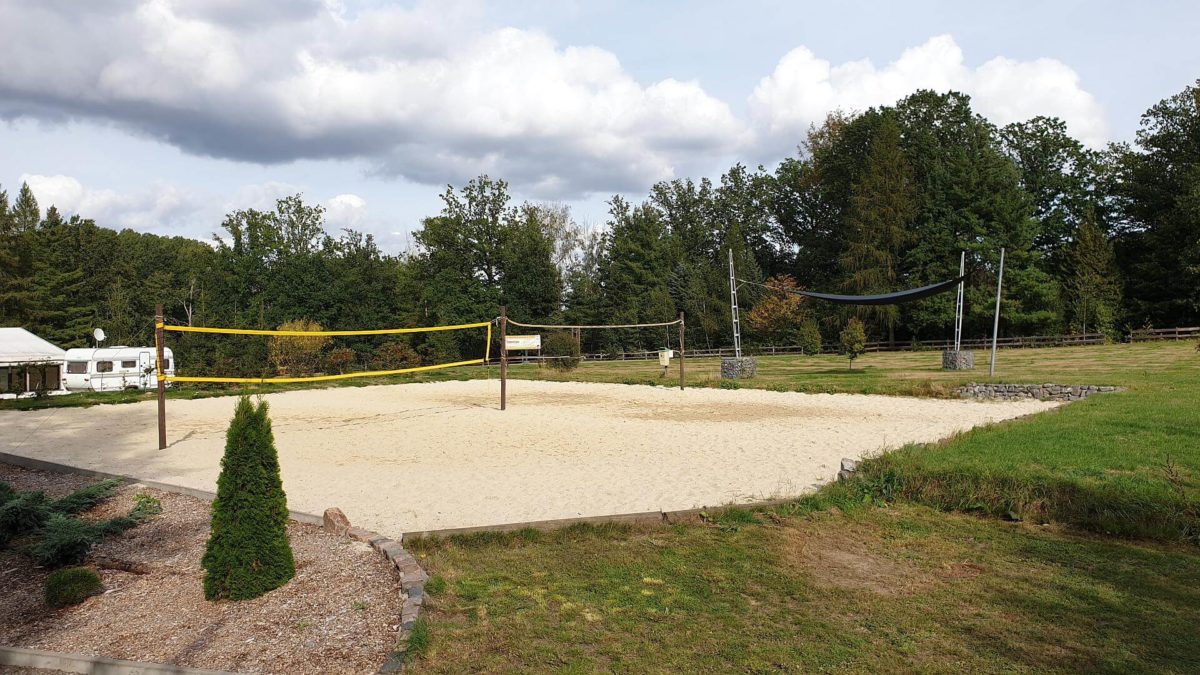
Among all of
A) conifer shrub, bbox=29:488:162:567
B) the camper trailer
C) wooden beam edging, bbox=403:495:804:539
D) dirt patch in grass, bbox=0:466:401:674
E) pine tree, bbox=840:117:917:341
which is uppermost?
pine tree, bbox=840:117:917:341

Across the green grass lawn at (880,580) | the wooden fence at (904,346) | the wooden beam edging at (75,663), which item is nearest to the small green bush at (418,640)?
the green grass lawn at (880,580)

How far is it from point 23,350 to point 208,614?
887 inches

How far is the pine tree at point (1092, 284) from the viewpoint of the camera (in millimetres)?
36213

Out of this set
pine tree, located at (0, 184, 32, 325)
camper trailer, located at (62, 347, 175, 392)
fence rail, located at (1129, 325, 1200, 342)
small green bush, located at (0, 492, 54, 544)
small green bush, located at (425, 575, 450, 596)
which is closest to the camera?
small green bush, located at (425, 575, 450, 596)

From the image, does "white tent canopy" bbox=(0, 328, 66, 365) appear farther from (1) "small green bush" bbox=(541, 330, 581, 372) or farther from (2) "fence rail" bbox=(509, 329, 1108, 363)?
(2) "fence rail" bbox=(509, 329, 1108, 363)

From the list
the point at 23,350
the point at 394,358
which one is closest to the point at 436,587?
the point at 23,350

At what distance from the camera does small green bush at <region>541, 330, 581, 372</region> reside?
27438 mm

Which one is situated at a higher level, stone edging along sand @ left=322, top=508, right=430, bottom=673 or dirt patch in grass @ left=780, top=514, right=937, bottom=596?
stone edging along sand @ left=322, top=508, right=430, bottom=673

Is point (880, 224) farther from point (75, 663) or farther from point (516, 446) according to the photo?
point (75, 663)

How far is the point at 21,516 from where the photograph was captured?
18.2 ft

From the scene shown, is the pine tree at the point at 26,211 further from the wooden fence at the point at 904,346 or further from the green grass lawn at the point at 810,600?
the green grass lawn at the point at 810,600

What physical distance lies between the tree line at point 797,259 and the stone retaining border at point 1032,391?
944 inches

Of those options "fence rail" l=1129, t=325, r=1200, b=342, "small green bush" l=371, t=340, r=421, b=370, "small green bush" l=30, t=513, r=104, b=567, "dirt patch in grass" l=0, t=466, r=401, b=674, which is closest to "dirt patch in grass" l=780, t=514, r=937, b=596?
"dirt patch in grass" l=0, t=466, r=401, b=674

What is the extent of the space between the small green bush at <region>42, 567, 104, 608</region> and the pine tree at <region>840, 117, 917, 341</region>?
137 ft
